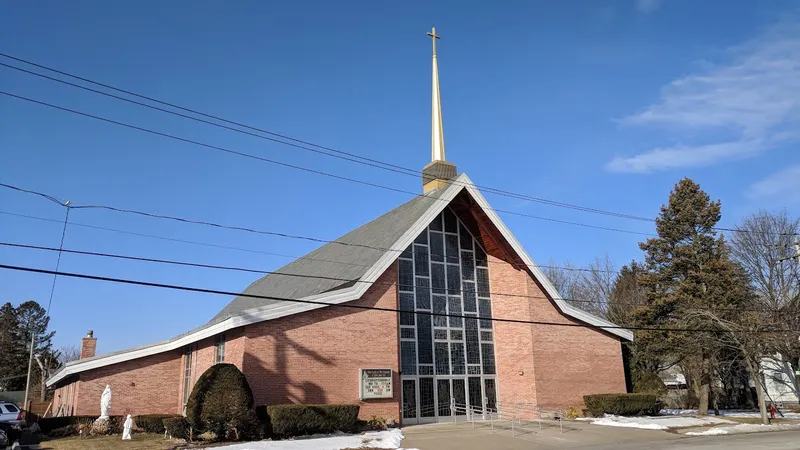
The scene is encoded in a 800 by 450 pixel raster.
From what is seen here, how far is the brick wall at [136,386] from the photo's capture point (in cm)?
2397

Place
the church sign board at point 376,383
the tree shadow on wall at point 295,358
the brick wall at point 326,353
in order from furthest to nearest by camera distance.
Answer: the church sign board at point 376,383, the brick wall at point 326,353, the tree shadow on wall at point 295,358

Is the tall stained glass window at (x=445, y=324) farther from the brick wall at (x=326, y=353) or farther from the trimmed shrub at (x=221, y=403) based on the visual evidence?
the trimmed shrub at (x=221, y=403)

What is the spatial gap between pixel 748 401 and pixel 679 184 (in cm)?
1520

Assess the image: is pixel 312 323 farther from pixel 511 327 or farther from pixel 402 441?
pixel 511 327

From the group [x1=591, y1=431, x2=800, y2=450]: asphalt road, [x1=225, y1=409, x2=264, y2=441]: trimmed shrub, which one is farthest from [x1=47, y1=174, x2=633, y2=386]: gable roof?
[x1=591, y1=431, x2=800, y2=450]: asphalt road

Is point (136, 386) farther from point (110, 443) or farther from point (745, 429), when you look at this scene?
point (745, 429)

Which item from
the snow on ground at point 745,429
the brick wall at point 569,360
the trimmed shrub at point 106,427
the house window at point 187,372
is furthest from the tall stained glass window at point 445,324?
the trimmed shrub at point 106,427

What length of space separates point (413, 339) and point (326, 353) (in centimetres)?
455

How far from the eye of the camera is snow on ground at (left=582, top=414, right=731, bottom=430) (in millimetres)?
21998

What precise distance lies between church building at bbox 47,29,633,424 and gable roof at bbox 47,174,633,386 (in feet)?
0.21

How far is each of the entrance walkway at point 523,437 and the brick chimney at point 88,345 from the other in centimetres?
1896

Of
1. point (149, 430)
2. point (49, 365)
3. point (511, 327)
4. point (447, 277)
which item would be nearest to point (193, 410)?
point (149, 430)

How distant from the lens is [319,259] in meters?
31.9

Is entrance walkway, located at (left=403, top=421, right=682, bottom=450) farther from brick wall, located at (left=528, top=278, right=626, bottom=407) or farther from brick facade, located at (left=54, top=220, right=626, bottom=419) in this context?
brick wall, located at (left=528, top=278, right=626, bottom=407)
